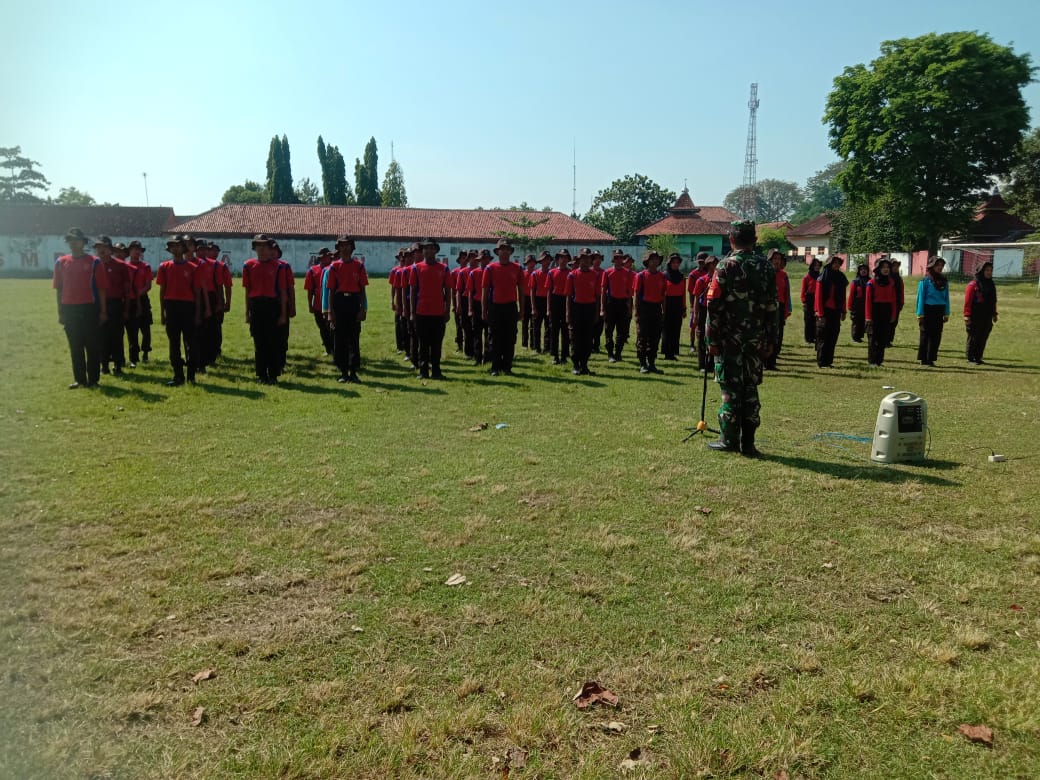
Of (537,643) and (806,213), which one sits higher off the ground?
(806,213)

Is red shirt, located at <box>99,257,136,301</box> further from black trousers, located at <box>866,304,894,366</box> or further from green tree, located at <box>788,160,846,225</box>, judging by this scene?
green tree, located at <box>788,160,846,225</box>

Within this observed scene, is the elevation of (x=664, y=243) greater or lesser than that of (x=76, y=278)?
greater

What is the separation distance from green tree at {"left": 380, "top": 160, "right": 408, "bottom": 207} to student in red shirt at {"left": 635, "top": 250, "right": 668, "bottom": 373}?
88.8 meters

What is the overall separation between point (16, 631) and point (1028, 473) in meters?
7.89

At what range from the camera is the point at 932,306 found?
1454cm

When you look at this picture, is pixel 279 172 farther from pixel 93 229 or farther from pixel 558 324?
pixel 558 324

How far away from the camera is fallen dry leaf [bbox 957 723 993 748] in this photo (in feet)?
10.3

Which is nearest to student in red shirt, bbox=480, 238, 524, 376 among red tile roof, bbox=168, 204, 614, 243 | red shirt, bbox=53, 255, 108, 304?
red shirt, bbox=53, 255, 108, 304

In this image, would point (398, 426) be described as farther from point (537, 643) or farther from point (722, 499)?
point (537, 643)

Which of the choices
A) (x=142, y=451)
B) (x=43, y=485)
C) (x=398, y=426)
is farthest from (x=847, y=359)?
(x=43, y=485)

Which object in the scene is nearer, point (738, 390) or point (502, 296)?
point (738, 390)

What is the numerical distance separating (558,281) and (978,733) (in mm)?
11968

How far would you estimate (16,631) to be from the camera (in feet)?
12.9

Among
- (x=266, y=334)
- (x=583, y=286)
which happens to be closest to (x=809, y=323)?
(x=583, y=286)
